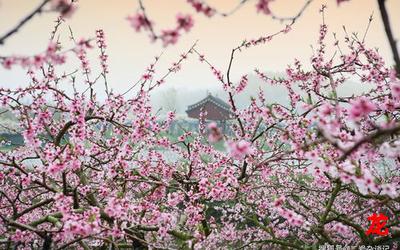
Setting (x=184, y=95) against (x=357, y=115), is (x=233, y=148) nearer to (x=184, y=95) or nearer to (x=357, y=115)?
(x=357, y=115)

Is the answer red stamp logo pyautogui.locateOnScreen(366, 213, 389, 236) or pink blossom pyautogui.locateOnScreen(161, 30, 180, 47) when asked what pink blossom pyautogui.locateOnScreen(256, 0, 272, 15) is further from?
red stamp logo pyautogui.locateOnScreen(366, 213, 389, 236)

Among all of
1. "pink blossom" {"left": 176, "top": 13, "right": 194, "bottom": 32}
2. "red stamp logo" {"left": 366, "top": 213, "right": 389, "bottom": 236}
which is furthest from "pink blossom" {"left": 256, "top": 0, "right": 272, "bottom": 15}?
"red stamp logo" {"left": 366, "top": 213, "right": 389, "bottom": 236}

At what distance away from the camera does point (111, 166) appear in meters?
5.42

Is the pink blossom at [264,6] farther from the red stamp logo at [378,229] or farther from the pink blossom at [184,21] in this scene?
the red stamp logo at [378,229]

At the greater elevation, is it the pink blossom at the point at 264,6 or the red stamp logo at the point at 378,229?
the pink blossom at the point at 264,6

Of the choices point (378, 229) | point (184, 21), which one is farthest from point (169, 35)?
point (378, 229)

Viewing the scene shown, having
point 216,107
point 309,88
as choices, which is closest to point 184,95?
point 216,107

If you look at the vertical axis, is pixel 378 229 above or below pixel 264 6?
below

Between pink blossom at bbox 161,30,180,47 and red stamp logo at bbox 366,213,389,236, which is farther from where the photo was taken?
red stamp logo at bbox 366,213,389,236

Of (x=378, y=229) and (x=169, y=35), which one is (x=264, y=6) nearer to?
(x=169, y=35)

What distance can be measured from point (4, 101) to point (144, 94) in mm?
2510

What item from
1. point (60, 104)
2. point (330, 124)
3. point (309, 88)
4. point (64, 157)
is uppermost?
point (309, 88)

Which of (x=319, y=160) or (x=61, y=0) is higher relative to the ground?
(x=61, y=0)

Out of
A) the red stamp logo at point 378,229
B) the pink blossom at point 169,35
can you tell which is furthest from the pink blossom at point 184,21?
the red stamp logo at point 378,229
